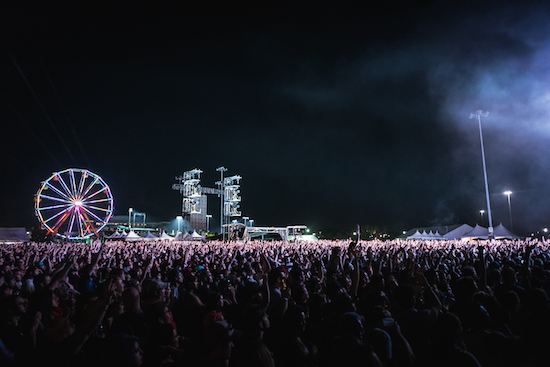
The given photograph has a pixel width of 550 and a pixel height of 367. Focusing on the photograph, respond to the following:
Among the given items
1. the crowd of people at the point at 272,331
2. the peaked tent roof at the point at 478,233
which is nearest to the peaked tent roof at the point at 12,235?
the crowd of people at the point at 272,331

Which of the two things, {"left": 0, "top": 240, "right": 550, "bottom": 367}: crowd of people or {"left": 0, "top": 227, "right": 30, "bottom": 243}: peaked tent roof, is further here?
{"left": 0, "top": 227, "right": 30, "bottom": 243}: peaked tent roof

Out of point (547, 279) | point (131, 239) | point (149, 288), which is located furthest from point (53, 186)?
point (547, 279)

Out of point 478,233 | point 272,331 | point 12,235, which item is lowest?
point 272,331

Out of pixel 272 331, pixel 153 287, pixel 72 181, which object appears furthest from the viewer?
pixel 72 181

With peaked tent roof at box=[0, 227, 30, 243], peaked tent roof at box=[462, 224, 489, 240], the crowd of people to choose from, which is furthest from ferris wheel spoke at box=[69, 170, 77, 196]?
peaked tent roof at box=[462, 224, 489, 240]

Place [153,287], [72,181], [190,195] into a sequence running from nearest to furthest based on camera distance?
[153,287] → [72,181] → [190,195]

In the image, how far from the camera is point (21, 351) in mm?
2998

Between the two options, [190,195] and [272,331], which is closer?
[272,331]

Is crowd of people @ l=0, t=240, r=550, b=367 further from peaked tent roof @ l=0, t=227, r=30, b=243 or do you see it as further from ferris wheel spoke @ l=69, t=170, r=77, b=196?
peaked tent roof @ l=0, t=227, r=30, b=243

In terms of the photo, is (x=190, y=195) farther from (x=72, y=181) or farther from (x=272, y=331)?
(x=272, y=331)

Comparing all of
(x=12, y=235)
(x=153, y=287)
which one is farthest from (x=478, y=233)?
(x=12, y=235)

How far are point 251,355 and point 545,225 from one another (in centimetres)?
7206

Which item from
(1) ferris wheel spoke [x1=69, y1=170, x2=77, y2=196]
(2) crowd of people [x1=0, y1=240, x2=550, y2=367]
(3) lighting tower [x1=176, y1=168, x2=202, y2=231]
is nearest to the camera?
(2) crowd of people [x1=0, y1=240, x2=550, y2=367]

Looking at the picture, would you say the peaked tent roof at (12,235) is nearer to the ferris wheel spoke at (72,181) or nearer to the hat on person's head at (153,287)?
the ferris wheel spoke at (72,181)
